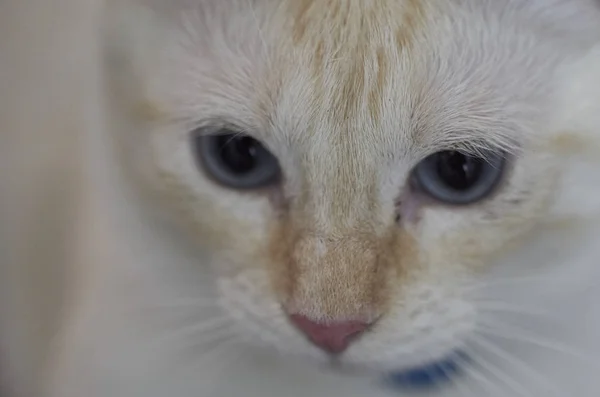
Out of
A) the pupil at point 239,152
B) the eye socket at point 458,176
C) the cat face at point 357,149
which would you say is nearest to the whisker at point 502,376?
the cat face at point 357,149

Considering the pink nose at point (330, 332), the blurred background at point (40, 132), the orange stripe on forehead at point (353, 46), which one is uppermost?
the blurred background at point (40, 132)

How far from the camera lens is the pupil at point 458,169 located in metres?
0.80

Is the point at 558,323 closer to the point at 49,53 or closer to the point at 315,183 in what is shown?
the point at 315,183

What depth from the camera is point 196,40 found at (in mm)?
848

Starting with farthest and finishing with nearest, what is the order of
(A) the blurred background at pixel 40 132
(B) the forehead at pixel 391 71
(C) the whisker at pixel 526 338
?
(A) the blurred background at pixel 40 132 → (C) the whisker at pixel 526 338 → (B) the forehead at pixel 391 71

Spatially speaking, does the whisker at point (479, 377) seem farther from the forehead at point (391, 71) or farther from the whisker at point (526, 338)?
the forehead at point (391, 71)

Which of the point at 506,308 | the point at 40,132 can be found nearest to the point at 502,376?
the point at 506,308

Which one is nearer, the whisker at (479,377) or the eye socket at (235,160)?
the eye socket at (235,160)

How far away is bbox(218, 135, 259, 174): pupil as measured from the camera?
0.84m

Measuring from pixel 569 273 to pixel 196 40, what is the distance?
461 mm

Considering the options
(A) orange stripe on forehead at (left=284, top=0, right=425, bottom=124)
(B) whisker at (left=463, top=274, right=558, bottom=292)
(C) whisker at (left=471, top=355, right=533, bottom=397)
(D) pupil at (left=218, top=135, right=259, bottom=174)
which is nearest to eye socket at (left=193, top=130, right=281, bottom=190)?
(D) pupil at (left=218, top=135, right=259, bottom=174)

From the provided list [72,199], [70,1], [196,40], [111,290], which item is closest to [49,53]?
[70,1]

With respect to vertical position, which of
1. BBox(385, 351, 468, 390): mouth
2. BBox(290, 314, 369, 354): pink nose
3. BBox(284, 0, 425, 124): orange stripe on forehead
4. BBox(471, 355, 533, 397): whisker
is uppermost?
BBox(284, 0, 425, 124): orange stripe on forehead

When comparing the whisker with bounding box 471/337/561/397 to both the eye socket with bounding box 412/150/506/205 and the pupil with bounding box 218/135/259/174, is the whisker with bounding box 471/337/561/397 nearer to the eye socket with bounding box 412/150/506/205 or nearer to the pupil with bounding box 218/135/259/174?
the eye socket with bounding box 412/150/506/205
